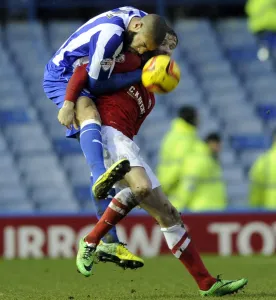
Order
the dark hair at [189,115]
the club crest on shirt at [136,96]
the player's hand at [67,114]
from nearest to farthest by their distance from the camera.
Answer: the player's hand at [67,114] → the club crest on shirt at [136,96] → the dark hair at [189,115]

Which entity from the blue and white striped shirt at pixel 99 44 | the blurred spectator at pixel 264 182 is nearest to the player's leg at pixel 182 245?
the blue and white striped shirt at pixel 99 44

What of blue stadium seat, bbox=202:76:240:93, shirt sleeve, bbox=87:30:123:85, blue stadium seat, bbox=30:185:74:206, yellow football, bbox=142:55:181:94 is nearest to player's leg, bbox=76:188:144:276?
yellow football, bbox=142:55:181:94

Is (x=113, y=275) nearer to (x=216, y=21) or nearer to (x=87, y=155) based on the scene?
(x=87, y=155)

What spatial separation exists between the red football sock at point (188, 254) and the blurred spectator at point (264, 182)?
238 inches

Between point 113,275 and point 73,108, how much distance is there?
2.73 metres

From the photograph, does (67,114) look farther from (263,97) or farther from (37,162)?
(263,97)

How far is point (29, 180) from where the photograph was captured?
1764cm

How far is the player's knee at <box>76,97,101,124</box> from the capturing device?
9.01m

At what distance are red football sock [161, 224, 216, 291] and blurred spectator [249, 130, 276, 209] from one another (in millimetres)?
6045

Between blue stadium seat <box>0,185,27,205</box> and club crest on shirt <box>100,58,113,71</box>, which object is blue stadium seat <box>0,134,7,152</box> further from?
club crest on shirt <box>100,58,113,71</box>

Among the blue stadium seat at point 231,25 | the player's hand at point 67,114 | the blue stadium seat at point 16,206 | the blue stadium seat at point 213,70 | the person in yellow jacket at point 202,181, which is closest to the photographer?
the player's hand at point 67,114

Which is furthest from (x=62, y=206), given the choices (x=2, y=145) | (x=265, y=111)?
(x=265, y=111)

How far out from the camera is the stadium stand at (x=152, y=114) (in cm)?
1742

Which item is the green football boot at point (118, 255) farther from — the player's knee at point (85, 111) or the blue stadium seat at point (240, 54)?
the blue stadium seat at point (240, 54)
